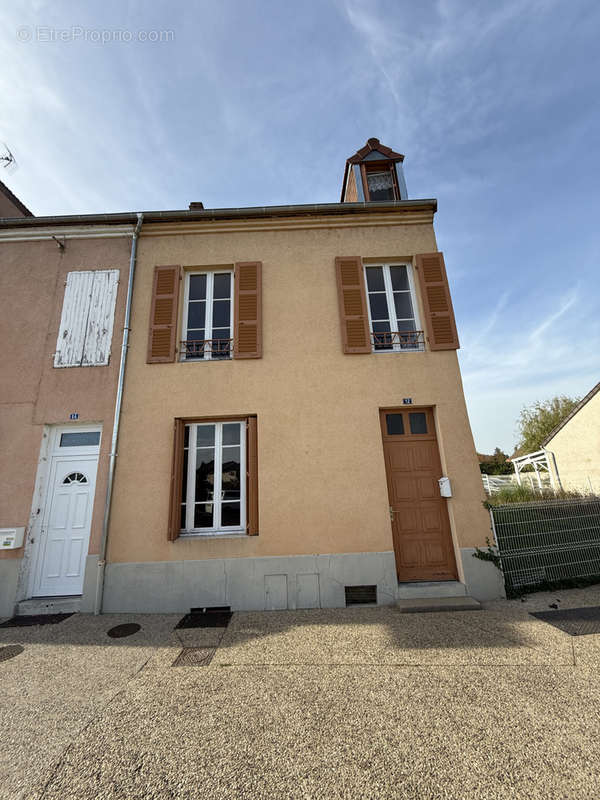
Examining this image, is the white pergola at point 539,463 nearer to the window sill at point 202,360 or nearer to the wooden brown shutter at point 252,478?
the wooden brown shutter at point 252,478

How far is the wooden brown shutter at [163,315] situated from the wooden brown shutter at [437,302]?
4.13 m

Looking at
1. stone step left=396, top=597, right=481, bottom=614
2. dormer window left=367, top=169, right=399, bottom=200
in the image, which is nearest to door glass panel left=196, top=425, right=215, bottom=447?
stone step left=396, top=597, right=481, bottom=614

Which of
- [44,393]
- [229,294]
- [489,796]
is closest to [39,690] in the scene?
[489,796]

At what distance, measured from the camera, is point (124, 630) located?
3.85 m

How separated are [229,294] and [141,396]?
2258 millimetres

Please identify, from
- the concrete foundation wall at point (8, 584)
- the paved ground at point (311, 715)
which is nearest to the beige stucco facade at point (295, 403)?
the paved ground at point (311, 715)

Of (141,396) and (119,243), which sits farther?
(119,243)

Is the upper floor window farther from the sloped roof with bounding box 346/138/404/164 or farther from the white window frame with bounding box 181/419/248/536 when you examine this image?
the sloped roof with bounding box 346/138/404/164

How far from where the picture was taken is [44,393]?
5.10 meters

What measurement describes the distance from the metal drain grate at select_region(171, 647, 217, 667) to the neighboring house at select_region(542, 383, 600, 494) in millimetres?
15723

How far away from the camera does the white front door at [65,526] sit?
466 cm

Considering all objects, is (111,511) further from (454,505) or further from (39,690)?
(454,505)

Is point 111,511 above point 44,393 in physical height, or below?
below

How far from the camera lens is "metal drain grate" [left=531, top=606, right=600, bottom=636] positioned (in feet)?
11.2
